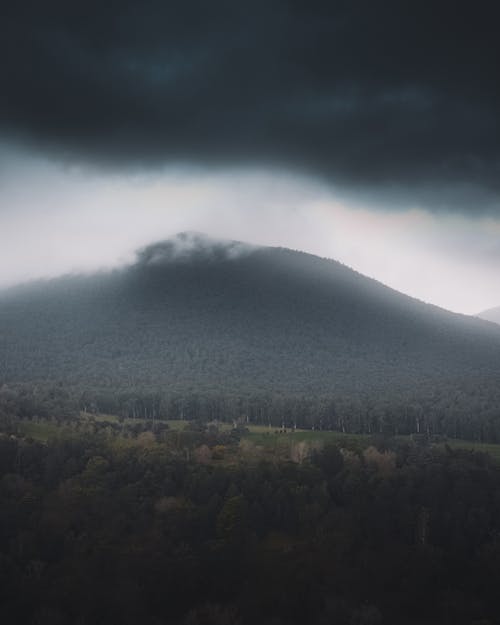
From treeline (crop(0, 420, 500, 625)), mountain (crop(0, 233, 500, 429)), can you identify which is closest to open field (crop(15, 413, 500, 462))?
mountain (crop(0, 233, 500, 429))

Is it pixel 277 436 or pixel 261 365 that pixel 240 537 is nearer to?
pixel 277 436

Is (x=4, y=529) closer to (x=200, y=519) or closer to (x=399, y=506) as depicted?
(x=200, y=519)

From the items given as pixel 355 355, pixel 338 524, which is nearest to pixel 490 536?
pixel 338 524

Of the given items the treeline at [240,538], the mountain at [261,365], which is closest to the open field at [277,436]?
the mountain at [261,365]

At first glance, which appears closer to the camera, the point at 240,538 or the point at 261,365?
the point at 240,538

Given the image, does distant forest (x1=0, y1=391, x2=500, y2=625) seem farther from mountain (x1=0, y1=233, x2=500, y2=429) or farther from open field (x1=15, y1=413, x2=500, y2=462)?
mountain (x1=0, y1=233, x2=500, y2=429)

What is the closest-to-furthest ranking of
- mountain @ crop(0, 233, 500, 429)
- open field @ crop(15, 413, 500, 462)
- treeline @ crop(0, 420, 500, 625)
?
treeline @ crop(0, 420, 500, 625)
open field @ crop(15, 413, 500, 462)
mountain @ crop(0, 233, 500, 429)

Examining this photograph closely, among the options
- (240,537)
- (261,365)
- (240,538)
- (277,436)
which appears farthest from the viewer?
(261,365)

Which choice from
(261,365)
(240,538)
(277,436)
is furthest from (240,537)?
(261,365)
